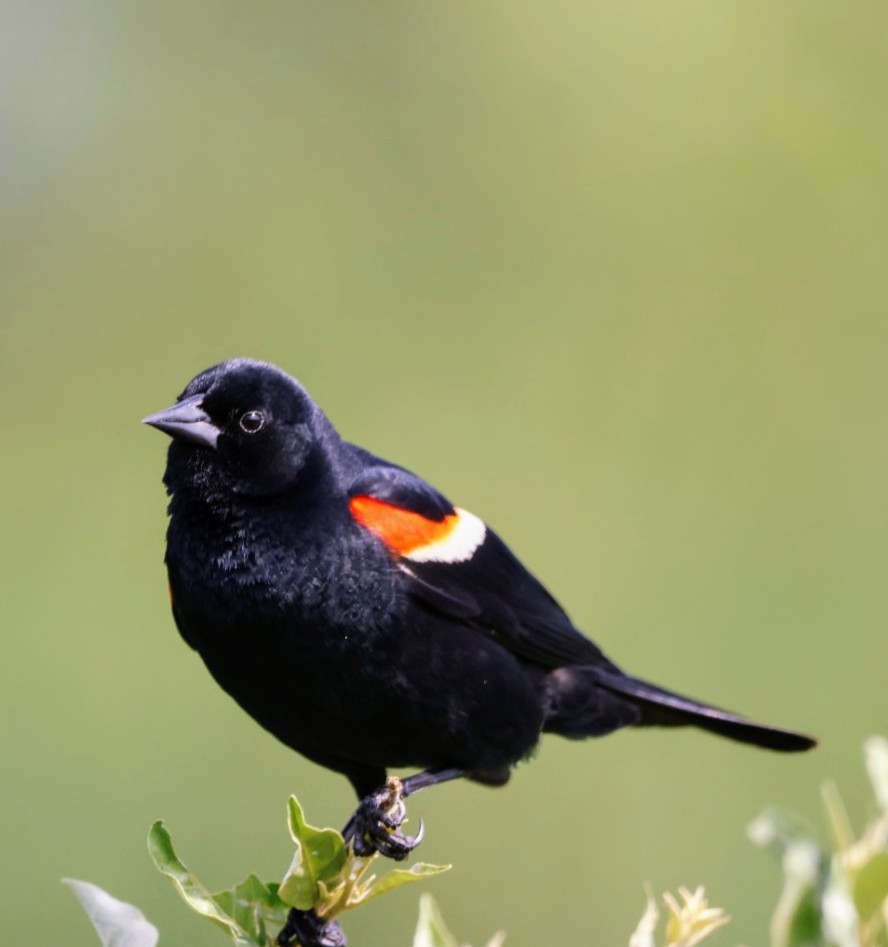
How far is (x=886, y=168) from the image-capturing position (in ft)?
19.8

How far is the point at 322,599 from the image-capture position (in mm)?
2508

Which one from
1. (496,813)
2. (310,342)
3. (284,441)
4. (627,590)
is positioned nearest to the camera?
(284,441)

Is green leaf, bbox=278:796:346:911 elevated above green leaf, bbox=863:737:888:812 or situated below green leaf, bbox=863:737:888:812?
below

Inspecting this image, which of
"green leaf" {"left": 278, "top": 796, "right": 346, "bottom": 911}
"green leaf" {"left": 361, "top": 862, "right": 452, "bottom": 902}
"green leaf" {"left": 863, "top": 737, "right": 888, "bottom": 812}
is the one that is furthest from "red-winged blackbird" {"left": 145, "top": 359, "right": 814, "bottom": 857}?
"green leaf" {"left": 863, "top": 737, "right": 888, "bottom": 812}

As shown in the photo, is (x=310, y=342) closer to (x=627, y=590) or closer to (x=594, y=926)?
(x=627, y=590)

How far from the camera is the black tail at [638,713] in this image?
3225mm

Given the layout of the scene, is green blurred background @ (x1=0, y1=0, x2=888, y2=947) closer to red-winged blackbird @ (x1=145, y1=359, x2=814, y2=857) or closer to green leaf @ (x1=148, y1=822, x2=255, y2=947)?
red-winged blackbird @ (x1=145, y1=359, x2=814, y2=857)

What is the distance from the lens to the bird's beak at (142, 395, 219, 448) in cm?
253

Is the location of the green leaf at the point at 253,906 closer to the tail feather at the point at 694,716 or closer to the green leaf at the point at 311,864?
the green leaf at the point at 311,864

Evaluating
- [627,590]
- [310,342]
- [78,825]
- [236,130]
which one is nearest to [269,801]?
[78,825]

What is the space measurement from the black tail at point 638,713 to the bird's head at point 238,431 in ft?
2.75

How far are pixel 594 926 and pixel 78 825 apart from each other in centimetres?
149

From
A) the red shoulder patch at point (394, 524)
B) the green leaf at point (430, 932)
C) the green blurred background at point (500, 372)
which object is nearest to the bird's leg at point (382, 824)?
the red shoulder patch at point (394, 524)

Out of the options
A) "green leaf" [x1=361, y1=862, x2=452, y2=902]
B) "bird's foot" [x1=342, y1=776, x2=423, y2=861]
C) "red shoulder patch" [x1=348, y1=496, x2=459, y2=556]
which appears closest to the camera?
"green leaf" [x1=361, y1=862, x2=452, y2=902]
